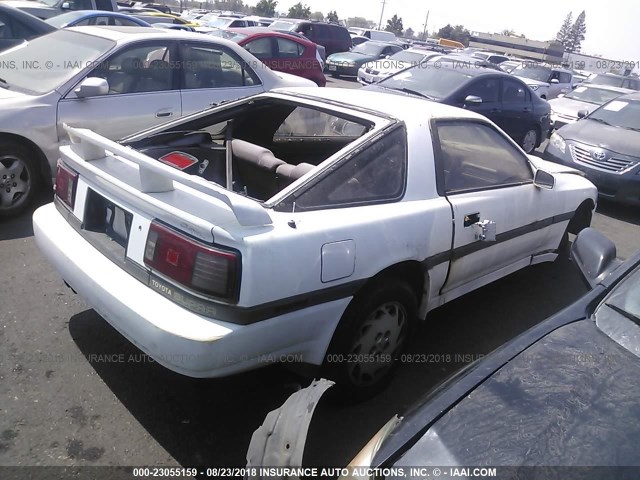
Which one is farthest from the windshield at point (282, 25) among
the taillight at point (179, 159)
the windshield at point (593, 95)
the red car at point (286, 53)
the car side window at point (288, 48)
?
the taillight at point (179, 159)

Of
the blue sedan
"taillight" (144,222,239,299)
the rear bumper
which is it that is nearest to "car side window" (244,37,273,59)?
the blue sedan

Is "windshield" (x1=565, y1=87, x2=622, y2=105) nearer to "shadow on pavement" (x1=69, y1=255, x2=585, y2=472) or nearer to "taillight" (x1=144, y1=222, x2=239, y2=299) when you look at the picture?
"shadow on pavement" (x1=69, y1=255, x2=585, y2=472)

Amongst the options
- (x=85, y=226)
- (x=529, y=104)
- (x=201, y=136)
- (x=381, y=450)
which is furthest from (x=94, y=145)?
(x=529, y=104)

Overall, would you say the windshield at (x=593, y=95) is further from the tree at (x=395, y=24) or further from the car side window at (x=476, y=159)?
the tree at (x=395, y=24)

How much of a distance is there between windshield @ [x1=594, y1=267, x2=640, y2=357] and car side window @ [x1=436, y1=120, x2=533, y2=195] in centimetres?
106

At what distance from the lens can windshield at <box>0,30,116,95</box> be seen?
16.0 ft

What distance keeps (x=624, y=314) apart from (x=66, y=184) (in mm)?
2845

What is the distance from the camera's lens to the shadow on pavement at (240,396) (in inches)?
99.3

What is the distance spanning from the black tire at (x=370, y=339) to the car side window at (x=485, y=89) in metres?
6.18

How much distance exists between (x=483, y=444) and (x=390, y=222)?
1312 mm

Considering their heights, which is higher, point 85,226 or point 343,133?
point 343,133

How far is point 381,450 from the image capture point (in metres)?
1.59

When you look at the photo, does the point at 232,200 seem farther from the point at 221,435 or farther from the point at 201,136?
the point at 201,136

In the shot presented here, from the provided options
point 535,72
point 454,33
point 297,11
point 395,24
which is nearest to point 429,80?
point 535,72
